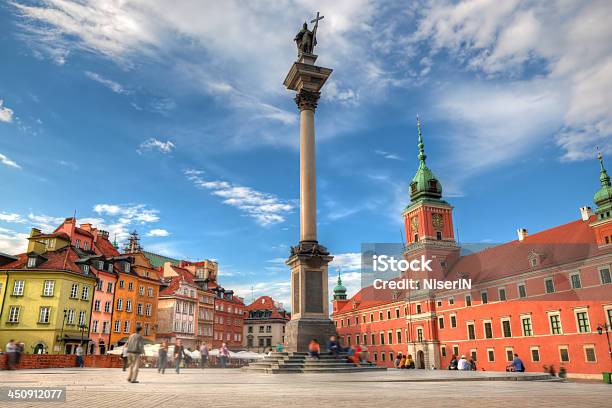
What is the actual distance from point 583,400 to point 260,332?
91.8 m

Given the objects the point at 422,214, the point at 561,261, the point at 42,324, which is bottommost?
the point at 42,324

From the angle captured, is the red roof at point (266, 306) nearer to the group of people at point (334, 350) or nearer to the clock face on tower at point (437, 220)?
the clock face on tower at point (437, 220)

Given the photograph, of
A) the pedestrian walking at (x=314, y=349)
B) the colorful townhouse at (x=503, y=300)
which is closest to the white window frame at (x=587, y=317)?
the colorful townhouse at (x=503, y=300)

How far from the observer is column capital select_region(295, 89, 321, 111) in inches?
1077

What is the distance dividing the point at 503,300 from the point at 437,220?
27.6m

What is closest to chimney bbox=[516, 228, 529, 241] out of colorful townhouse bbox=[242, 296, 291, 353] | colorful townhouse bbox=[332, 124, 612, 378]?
colorful townhouse bbox=[332, 124, 612, 378]

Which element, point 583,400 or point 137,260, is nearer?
point 583,400

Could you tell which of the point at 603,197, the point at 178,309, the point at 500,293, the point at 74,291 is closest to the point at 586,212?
the point at 603,197

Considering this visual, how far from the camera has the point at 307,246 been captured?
2448 cm

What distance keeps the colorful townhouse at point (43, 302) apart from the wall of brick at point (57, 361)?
1260 cm

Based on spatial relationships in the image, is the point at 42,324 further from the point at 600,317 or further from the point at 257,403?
the point at 600,317

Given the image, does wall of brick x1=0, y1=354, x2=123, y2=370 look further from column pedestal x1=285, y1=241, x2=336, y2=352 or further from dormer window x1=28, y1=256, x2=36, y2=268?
dormer window x1=28, y1=256, x2=36, y2=268

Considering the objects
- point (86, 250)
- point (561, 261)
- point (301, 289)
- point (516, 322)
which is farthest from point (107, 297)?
point (561, 261)

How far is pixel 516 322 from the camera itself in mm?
56656
